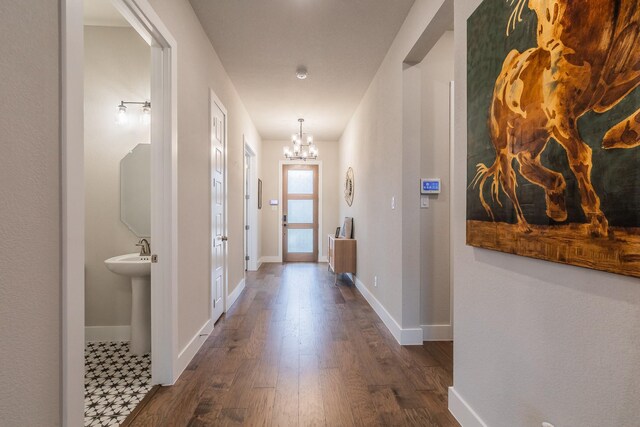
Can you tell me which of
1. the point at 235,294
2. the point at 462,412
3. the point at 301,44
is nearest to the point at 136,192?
the point at 235,294

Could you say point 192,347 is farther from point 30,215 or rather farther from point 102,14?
point 102,14

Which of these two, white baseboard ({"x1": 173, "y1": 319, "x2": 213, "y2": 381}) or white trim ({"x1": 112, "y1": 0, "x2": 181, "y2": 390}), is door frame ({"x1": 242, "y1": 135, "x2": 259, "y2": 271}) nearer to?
white baseboard ({"x1": 173, "y1": 319, "x2": 213, "y2": 381})

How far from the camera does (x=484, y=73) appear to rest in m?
1.43

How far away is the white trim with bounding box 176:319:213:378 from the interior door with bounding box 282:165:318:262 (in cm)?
421

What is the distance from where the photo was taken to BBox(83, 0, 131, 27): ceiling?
2428 millimetres

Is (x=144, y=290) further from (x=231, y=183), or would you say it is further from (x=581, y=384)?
(x=581, y=384)

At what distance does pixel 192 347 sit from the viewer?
7.76 ft

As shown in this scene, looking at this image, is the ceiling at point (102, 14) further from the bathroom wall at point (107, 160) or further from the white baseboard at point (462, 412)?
the white baseboard at point (462, 412)

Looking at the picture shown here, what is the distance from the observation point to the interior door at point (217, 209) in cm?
296

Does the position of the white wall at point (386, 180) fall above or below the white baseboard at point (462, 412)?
above

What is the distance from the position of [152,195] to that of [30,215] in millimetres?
1044

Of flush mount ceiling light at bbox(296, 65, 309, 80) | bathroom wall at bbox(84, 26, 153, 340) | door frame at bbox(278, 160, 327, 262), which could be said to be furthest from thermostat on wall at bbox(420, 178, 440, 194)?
door frame at bbox(278, 160, 327, 262)

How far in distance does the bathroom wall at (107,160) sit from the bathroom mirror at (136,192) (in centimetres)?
5

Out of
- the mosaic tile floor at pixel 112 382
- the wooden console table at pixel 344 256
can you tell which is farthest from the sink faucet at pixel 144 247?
the wooden console table at pixel 344 256
